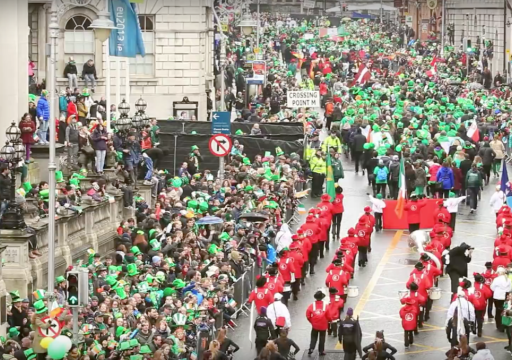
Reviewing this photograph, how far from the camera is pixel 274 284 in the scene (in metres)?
33.3

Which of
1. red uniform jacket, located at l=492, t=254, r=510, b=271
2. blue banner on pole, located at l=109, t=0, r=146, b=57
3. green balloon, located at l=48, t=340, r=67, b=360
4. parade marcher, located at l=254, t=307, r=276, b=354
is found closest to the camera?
green balloon, located at l=48, t=340, r=67, b=360

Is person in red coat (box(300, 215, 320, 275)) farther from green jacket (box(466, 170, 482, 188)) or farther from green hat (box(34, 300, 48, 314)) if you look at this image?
green hat (box(34, 300, 48, 314))

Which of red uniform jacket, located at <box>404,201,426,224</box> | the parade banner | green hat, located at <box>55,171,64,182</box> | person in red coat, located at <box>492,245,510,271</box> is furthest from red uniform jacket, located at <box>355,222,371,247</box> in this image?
green hat, located at <box>55,171,64,182</box>

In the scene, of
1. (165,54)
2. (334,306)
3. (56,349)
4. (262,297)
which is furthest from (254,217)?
(165,54)

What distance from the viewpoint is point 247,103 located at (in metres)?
69.8

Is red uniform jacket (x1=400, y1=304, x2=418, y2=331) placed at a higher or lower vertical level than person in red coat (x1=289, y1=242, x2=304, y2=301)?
lower

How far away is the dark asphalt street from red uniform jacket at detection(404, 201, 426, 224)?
1.71ft

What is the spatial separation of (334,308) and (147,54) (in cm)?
2943

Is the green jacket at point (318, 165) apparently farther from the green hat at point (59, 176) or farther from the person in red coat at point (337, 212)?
the green hat at point (59, 176)

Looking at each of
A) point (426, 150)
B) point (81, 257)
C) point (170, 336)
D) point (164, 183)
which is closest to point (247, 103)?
point (426, 150)

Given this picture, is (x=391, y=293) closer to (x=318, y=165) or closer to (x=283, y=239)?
(x=283, y=239)

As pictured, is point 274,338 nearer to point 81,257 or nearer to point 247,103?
point 81,257

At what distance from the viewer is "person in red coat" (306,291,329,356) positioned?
1270 inches

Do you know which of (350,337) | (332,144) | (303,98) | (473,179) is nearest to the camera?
(350,337)
